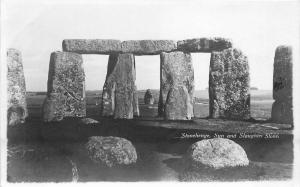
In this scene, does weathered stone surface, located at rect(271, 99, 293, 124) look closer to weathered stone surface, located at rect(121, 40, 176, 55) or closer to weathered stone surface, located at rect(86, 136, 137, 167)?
weathered stone surface, located at rect(121, 40, 176, 55)

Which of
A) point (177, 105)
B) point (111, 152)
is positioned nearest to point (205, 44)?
point (177, 105)

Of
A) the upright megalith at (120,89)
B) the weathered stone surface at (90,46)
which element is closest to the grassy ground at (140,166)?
the upright megalith at (120,89)

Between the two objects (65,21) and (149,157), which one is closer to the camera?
(149,157)

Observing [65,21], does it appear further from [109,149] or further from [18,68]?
[109,149]

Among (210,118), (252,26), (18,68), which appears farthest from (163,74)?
(18,68)

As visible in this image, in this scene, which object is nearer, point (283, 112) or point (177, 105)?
point (283, 112)

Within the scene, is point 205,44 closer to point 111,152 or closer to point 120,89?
point 120,89
